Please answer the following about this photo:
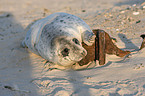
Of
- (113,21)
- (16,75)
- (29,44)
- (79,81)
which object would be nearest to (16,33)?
(29,44)

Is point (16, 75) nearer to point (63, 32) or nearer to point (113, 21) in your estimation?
point (63, 32)

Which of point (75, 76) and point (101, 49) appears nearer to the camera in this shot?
point (75, 76)

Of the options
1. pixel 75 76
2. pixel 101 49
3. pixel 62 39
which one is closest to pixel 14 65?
pixel 62 39

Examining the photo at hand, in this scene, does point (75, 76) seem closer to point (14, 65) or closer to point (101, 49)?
point (101, 49)

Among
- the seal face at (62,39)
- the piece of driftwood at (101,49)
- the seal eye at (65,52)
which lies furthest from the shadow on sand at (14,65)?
the piece of driftwood at (101,49)

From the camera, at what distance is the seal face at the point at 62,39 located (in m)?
2.94

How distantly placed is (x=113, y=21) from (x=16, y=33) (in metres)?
3.47

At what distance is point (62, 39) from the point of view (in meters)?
2.99

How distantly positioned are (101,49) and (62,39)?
74 cm

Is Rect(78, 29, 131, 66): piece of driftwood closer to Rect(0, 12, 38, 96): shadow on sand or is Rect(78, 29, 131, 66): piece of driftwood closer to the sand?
the sand

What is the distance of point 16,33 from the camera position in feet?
19.4

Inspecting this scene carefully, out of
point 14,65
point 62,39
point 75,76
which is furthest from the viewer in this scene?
point 14,65

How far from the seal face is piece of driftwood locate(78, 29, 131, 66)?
4.3 inches

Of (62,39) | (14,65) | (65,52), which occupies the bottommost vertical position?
(14,65)
